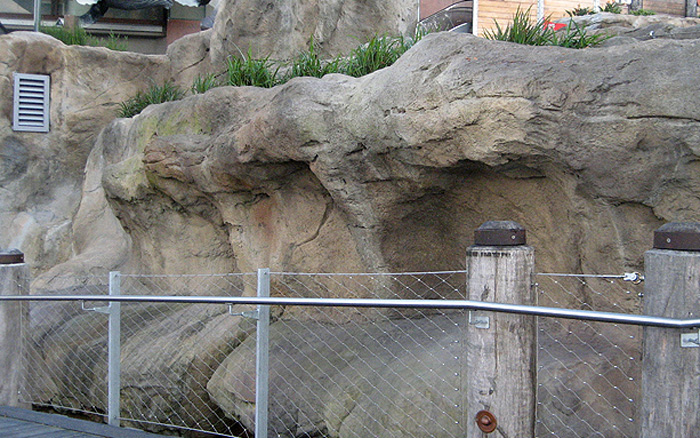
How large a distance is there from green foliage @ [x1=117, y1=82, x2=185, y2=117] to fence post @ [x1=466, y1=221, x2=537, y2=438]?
6.92 metres

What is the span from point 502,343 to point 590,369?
64.6 inches

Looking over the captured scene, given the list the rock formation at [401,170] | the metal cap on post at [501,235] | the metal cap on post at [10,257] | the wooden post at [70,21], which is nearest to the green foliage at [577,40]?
the rock formation at [401,170]

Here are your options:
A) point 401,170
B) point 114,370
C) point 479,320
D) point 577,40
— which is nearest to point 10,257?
point 114,370

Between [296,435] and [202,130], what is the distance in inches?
125

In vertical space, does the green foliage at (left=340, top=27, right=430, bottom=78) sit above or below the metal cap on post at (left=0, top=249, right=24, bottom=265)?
above

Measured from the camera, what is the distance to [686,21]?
12625mm

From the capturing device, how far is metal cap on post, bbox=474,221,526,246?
103 inches

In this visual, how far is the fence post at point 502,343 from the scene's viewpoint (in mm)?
2561

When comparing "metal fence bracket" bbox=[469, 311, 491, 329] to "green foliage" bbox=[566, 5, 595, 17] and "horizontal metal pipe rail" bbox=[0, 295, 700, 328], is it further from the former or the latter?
"green foliage" bbox=[566, 5, 595, 17]

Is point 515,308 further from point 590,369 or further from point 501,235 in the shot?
point 590,369

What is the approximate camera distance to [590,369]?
3928 millimetres

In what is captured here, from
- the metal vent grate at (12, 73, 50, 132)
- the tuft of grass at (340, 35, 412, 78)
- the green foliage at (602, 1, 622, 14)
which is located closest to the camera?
the tuft of grass at (340, 35, 412, 78)

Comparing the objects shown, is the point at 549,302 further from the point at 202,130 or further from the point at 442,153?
the point at 202,130

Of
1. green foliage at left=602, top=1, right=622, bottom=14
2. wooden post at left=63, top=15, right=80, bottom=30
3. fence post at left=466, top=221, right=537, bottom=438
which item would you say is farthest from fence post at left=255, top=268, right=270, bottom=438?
green foliage at left=602, top=1, right=622, bottom=14
